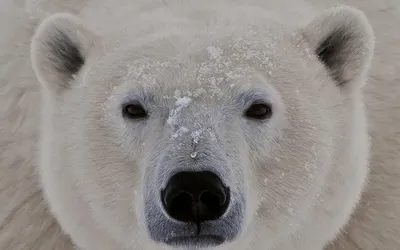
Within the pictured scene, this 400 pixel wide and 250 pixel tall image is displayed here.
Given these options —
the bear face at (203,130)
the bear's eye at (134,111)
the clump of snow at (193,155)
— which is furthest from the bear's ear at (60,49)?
the clump of snow at (193,155)

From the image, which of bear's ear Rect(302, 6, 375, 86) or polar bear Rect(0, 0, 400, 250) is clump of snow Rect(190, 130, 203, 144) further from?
bear's ear Rect(302, 6, 375, 86)

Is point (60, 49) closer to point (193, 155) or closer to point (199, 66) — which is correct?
point (199, 66)

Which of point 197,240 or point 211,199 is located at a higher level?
point 211,199

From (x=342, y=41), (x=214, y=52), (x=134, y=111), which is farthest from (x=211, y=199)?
(x=342, y=41)

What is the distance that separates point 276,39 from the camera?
3.21 metres

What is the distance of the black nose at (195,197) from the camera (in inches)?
104

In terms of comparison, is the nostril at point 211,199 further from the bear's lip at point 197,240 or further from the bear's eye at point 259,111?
the bear's eye at point 259,111

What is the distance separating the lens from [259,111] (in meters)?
3.00

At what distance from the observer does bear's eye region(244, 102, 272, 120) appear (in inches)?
118

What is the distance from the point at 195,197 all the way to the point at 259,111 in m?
0.49

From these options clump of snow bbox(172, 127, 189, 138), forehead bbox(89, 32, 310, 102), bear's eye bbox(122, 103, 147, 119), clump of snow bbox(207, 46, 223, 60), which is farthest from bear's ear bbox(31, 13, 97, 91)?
clump of snow bbox(172, 127, 189, 138)

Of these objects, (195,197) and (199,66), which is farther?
(199,66)

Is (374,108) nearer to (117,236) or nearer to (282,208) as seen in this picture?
(282,208)

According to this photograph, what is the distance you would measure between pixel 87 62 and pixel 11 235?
1.00m
